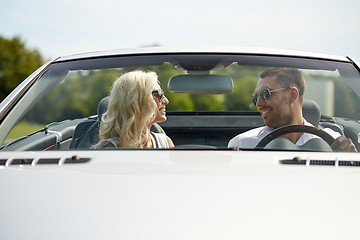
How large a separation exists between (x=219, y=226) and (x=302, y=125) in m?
1.14

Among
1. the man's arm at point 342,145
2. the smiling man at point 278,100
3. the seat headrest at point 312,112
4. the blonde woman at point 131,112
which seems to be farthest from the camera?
the seat headrest at point 312,112

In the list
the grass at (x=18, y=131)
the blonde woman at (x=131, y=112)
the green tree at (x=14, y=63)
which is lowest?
the green tree at (x=14, y=63)

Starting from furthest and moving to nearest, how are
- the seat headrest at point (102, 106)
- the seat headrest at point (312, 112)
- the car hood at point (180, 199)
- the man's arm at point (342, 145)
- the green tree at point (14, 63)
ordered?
1. the green tree at point (14, 63)
2. the seat headrest at point (312, 112)
3. the seat headrest at point (102, 106)
4. the man's arm at point (342, 145)
5. the car hood at point (180, 199)

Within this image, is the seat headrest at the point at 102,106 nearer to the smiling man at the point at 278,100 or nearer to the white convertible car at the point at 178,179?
the white convertible car at the point at 178,179

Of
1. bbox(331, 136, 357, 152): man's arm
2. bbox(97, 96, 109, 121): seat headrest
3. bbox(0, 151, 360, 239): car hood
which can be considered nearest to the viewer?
bbox(0, 151, 360, 239): car hood

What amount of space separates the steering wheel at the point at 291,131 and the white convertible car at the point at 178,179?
0.13ft

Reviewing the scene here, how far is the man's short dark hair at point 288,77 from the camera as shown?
298 cm

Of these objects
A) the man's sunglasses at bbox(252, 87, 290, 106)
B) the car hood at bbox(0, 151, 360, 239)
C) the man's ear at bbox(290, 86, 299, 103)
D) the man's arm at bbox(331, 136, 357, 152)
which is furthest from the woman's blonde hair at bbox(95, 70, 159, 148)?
the man's arm at bbox(331, 136, 357, 152)

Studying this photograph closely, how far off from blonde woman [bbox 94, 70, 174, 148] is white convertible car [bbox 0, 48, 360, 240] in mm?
160

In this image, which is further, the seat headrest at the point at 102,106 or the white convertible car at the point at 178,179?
the seat headrest at the point at 102,106

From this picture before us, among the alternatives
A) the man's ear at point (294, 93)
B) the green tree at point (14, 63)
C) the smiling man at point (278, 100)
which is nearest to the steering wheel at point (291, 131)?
the smiling man at point (278, 100)

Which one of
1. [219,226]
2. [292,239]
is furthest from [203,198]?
[292,239]

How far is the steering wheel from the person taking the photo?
2.67 meters

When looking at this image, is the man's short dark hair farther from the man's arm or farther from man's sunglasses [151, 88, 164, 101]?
man's sunglasses [151, 88, 164, 101]
